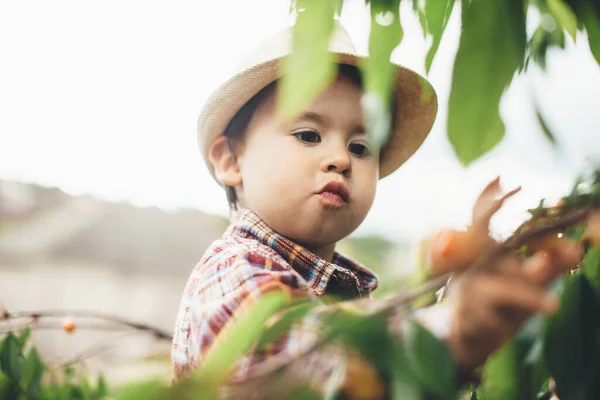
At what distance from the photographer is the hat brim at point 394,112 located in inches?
37.3

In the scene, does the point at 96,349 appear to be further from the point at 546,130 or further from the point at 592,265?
the point at 546,130

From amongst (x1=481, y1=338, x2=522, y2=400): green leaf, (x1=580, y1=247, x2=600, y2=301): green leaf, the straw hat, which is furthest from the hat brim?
(x1=481, y1=338, x2=522, y2=400): green leaf

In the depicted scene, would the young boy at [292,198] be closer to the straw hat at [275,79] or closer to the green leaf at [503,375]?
the straw hat at [275,79]

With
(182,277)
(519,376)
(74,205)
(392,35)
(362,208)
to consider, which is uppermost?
(392,35)

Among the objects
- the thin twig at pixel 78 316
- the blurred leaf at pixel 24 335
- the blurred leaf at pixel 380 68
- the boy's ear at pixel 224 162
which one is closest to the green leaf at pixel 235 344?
the blurred leaf at pixel 380 68

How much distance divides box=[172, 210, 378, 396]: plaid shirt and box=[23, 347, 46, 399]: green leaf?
478 millimetres

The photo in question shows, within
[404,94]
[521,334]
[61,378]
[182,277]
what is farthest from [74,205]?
[521,334]

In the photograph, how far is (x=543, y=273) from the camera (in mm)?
452

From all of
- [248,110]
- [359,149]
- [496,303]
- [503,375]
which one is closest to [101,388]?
[248,110]

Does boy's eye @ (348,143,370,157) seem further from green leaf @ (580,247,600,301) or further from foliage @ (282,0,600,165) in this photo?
foliage @ (282,0,600,165)

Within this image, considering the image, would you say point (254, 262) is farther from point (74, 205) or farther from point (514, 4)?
point (74, 205)

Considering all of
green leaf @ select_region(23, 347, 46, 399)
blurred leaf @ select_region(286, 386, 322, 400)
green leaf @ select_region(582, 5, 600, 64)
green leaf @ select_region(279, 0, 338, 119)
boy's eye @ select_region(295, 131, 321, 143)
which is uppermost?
green leaf @ select_region(582, 5, 600, 64)

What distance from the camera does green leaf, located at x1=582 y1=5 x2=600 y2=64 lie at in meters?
0.44

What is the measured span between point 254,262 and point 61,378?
102 cm
